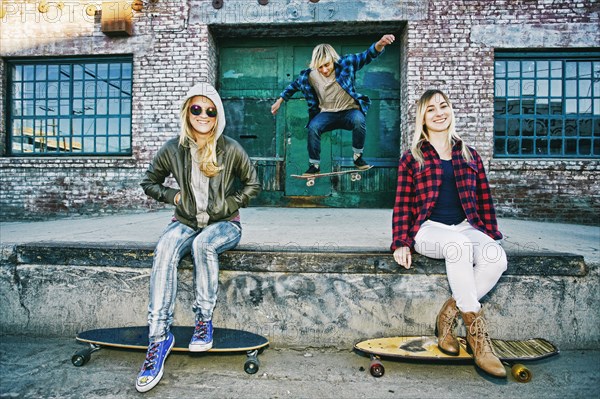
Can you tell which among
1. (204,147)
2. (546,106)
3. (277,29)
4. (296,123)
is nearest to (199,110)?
(204,147)

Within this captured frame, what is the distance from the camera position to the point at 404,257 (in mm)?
2822

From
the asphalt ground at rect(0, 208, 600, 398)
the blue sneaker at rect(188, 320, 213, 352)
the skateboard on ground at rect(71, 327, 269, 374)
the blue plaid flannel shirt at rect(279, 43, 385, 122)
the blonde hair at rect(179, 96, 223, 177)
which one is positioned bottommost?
the asphalt ground at rect(0, 208, 600, 398)

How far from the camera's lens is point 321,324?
10.2ft

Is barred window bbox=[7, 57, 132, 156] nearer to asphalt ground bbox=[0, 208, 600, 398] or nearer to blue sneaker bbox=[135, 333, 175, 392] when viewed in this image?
asphalt ground bbox=[0, 208, 600, 398]

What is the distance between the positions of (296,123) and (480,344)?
5780 millimetres

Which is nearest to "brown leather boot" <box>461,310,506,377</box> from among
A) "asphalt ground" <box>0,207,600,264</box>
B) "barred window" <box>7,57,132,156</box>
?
"asphalt ground" <box>0,207,600,264</box>

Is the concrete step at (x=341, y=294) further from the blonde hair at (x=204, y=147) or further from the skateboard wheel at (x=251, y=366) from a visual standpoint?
the blonde hair at (x=204, y=147)

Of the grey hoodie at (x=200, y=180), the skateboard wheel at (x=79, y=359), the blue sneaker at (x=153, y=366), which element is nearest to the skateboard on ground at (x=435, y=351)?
the blue sneaker at (x=153, y=366)

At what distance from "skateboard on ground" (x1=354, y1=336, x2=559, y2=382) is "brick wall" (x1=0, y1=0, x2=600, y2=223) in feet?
15.1

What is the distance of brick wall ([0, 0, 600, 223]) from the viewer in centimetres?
686

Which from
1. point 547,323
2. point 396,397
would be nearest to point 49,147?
point 396,397

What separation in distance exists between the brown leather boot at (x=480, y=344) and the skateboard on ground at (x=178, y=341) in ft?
4.49

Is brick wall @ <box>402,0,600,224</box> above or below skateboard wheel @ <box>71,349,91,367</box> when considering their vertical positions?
above

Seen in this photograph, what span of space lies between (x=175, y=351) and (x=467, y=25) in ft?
22.9
